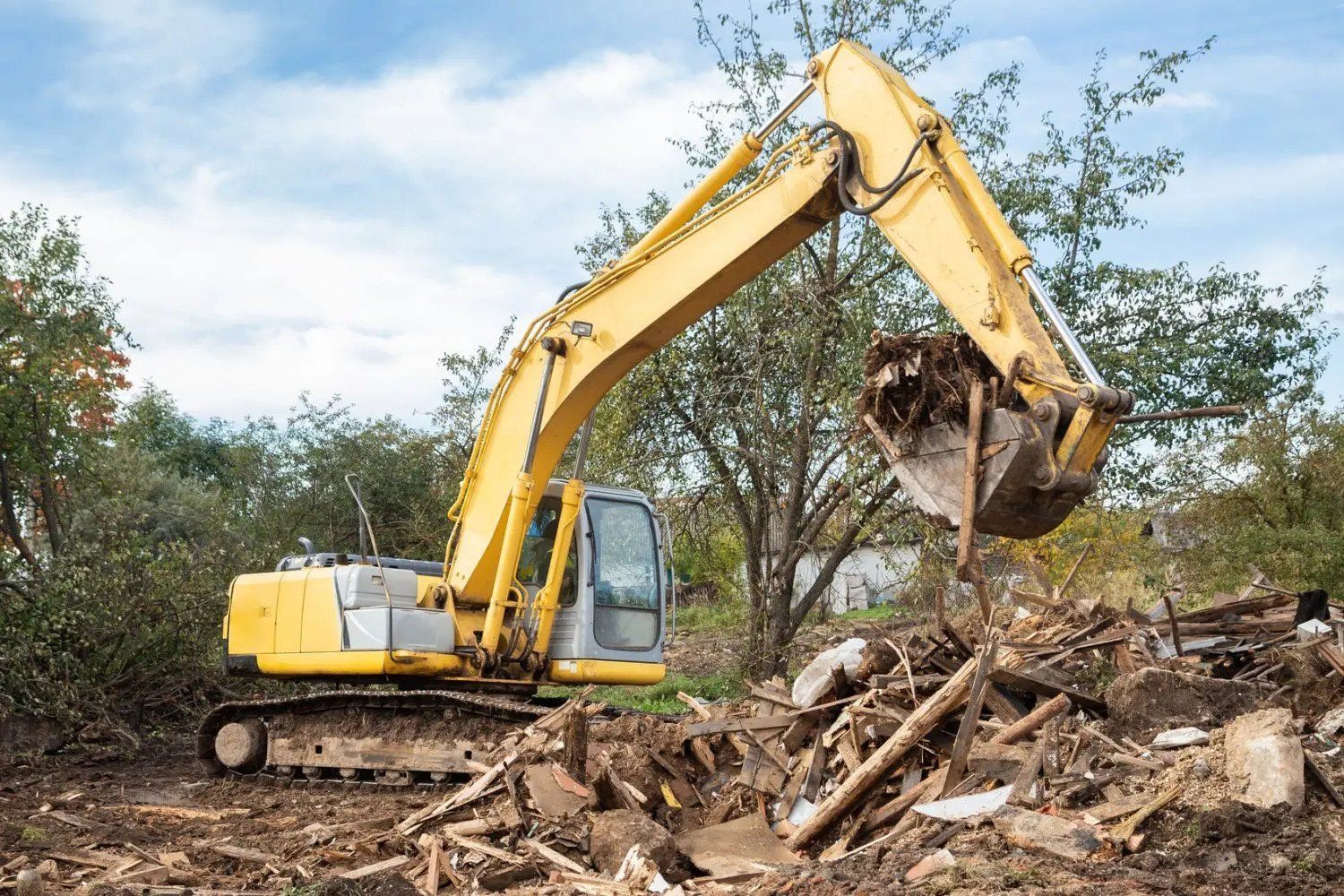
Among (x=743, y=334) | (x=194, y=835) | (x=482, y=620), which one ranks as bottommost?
(x=194, y=835)

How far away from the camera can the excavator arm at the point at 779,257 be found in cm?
541

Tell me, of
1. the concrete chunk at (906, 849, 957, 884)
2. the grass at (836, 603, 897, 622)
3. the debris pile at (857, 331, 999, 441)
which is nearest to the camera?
the concrete chunk at (906, 849, 957, 884)

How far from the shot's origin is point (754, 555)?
46.3ft

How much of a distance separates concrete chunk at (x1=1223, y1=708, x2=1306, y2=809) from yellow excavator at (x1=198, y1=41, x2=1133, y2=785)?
1.86 meters

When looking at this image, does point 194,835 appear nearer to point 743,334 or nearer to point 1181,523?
point 743,334

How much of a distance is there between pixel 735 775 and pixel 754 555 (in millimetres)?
7041

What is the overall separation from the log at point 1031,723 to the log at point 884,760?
0.26m

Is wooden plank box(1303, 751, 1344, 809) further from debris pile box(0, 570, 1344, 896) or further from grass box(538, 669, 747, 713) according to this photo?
grass box(538, 669, 747, 713)

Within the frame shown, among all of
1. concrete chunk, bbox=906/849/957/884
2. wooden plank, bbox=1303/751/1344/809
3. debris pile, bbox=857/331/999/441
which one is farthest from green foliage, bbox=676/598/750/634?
concrete chunk, bbox=906/849/957/884

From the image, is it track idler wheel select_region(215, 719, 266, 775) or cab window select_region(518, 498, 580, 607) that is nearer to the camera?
cab window select_region(518, 498, 580, 607)

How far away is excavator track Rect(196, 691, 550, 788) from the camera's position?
896 centimetres

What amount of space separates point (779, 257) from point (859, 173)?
37.0 inches

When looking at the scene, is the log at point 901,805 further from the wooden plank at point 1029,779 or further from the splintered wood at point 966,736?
the wooden plank at point 1029,779

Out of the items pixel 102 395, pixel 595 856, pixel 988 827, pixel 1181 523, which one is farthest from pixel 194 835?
pixel 1181 523
